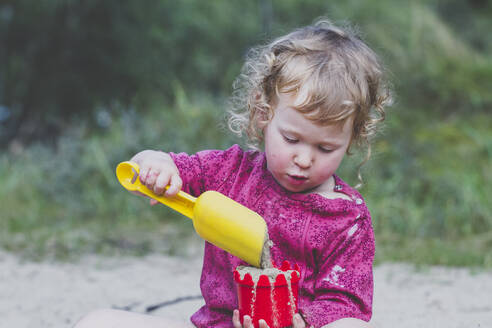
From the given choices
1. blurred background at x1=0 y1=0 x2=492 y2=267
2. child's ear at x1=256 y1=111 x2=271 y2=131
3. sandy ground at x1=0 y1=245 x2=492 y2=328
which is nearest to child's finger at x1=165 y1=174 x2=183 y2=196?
child's ear at x1=256 y1=111 x2=271 y2=131

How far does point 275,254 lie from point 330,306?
0.20 meters

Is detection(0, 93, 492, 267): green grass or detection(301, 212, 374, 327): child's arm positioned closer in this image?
detection(301, 212, 374, 327): child's arm

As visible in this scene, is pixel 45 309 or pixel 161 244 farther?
pixel 161 244

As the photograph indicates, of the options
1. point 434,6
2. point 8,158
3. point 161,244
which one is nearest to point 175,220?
point 161,244

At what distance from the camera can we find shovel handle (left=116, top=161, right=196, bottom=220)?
150 centimetres

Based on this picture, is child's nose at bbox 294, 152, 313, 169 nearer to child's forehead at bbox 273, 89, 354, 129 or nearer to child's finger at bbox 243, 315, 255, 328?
Result: child's forehead at bbox 273, 89, 354, 129

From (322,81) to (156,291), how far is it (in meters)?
1.36

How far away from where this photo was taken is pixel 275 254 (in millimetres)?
1579

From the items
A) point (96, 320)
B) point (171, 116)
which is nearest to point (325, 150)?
point (96, 320)

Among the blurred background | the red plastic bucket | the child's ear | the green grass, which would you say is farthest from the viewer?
the blurred background

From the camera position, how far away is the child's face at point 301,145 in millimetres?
1485

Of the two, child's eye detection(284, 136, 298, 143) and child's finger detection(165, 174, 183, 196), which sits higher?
child's eye detection(284, 136, 298, 143)

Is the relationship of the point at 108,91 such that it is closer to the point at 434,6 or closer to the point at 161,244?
the point at 161,244

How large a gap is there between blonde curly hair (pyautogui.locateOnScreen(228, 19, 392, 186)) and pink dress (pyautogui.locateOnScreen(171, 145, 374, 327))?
162 millimetres
